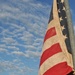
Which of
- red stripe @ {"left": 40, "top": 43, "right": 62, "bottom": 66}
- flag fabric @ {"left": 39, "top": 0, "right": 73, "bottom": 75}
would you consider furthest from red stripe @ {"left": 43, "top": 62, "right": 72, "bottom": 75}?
red stripe @ {"left": 40, "top": 43, "right": 62, "bottom": 66}

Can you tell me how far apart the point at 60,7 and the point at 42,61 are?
6.57 ft

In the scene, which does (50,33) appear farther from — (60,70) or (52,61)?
(60,70)

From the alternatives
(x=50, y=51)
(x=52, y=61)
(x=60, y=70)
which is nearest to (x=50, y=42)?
(x=50, y=51)

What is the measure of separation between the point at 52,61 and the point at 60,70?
46 centimetres

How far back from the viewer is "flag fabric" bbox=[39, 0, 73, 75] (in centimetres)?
839

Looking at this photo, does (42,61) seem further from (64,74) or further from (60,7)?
(60,7)

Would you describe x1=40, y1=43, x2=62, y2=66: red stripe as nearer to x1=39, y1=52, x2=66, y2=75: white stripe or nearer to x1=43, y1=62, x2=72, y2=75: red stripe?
x1=39, y1=52, x2=66, y2=75: white stripe

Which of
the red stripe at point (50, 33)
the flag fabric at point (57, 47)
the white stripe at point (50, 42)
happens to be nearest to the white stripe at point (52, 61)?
the flag fabric at point (57, 47)

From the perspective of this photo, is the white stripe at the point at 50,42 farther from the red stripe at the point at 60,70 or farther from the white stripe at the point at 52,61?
the red stripe at the point at 60,70

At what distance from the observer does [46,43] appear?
9.10 m

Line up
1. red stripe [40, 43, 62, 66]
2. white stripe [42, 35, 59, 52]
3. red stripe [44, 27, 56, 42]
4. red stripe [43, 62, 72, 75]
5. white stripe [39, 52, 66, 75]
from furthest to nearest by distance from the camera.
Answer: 1. red stripe [44, 27, 56, 42]
2. white stripe [42, 35, 59, 52]
3. red stripe [40, 43, 62, 66]
4. white stripe [39, 52, 66, 75]
5. red stripe [43, 62, 72, 75]

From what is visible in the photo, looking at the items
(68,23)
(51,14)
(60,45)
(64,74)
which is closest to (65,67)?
(64,74)

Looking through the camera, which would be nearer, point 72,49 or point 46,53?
point 72,49

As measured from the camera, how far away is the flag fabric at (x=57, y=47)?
839cm
